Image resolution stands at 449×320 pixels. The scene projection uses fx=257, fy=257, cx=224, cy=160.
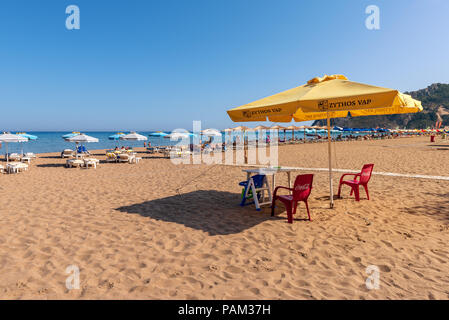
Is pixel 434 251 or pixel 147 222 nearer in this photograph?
pixel 434 251

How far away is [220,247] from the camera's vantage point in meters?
3.78

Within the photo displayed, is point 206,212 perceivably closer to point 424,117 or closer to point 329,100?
point 329,100

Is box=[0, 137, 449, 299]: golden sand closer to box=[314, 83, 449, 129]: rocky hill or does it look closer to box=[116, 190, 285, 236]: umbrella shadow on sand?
box=[116, 190, 285, 236]: umbrella shadow on sand

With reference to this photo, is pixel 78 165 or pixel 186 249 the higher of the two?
pixel 78 165

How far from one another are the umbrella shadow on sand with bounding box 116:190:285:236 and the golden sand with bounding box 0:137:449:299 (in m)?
0.02

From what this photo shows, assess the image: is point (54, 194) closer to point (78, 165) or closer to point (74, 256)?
point (74, 256)

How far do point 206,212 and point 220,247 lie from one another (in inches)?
69.3

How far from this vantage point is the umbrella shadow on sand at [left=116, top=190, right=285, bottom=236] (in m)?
4.69

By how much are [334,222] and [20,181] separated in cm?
1082

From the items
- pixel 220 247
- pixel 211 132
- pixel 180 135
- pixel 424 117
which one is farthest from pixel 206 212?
pixel 424 117

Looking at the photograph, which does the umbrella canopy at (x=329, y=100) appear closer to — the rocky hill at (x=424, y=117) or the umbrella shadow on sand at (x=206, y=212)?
the umbrella shadow on sand at (x=206, y=212)

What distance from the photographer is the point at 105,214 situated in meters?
5.43

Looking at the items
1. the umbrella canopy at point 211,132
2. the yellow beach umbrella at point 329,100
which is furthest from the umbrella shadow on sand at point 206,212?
the umbrella canopy at point 211,132
